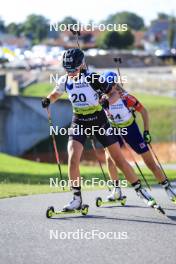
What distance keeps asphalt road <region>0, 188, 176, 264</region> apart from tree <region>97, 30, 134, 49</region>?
105 meters

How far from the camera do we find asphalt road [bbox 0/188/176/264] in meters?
7.38

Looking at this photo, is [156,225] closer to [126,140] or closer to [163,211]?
[163,211]

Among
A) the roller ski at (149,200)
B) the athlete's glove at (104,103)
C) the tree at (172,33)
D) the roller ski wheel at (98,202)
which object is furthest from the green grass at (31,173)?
the tree at (172,33)

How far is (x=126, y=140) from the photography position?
1116 centimetres

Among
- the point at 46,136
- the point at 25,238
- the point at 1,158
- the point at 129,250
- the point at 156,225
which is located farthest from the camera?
the point at 46,136

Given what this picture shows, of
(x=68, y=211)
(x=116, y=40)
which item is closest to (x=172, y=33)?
(x=116, y=40)

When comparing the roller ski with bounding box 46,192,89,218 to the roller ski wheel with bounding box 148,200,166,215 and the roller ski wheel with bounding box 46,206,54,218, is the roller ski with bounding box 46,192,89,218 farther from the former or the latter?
the roller ski wheel with bounding box 148,200,166,215

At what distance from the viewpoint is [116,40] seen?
381 ft

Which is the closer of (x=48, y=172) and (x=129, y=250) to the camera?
(x=129, y=250)

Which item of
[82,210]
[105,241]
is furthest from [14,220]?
[105,241]

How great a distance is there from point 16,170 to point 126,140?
45.1ft

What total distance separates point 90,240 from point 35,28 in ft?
488

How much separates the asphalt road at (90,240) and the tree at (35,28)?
458 ft

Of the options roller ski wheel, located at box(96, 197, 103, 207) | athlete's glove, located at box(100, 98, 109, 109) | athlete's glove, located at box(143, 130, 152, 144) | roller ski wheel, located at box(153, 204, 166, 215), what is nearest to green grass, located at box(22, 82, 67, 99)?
roller ski wheel, located at box(96, 197, 103, 207)
